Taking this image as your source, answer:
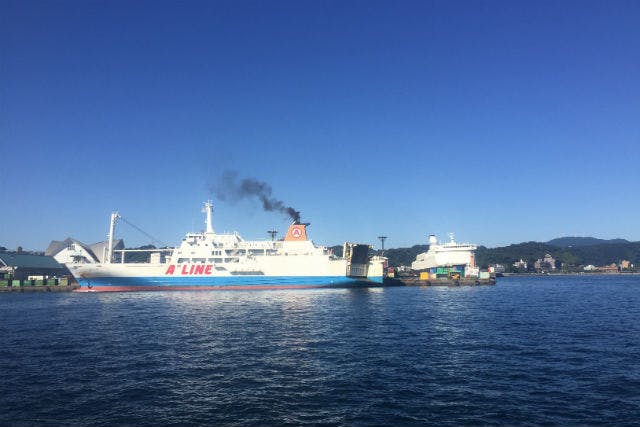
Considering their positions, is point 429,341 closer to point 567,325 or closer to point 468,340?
point 468,340

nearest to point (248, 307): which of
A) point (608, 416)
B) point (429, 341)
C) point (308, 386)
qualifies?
point (429, 341)

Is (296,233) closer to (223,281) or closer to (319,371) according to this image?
(223,281)

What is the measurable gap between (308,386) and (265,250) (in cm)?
5456

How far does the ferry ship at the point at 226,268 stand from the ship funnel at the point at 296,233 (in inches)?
30.9

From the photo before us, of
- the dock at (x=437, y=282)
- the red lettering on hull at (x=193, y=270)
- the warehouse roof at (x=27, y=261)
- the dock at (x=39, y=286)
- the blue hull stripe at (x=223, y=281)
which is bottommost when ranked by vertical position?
the dock at (x=437, y=282)

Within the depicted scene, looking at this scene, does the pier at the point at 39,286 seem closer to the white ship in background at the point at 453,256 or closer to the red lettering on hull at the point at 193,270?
the red lettering on hull at the point at 193,270

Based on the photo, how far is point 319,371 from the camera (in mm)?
19062

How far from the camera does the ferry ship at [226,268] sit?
68000 mm

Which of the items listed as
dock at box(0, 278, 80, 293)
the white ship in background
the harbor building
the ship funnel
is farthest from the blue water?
the harbor building

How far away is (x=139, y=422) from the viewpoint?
42.8 feet

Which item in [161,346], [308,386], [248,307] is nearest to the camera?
[308,386]

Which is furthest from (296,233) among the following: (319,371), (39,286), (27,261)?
(27,261)

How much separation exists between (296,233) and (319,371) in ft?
176

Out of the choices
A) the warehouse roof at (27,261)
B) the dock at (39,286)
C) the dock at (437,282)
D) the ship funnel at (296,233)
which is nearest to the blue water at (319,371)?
the ship funnel at (296,233)
